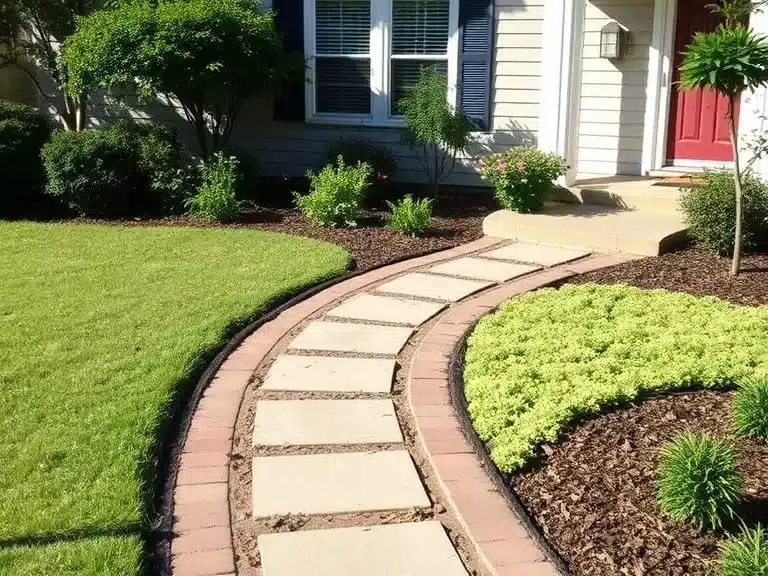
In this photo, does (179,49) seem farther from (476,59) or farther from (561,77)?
(561,77)

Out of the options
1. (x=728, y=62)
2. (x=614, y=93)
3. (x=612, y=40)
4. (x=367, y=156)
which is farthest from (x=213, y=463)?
(x=614, y=93)

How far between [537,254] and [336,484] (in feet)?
14.0

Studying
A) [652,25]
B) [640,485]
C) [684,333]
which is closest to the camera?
[640,485]

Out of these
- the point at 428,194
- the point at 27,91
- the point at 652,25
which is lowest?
the point at 428,194

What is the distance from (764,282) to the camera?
20.1 ft

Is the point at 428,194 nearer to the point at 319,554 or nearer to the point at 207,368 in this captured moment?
the point at 207,368

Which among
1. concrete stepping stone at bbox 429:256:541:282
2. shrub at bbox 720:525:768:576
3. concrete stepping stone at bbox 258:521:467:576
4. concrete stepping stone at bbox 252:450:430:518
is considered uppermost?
concrete stepping stone at bbox 429:256:541:282

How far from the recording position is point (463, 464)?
3494 mm

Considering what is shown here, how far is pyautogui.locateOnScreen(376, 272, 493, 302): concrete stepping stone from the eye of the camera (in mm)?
5949

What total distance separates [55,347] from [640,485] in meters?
3.18

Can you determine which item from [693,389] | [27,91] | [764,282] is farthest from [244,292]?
[27,91]

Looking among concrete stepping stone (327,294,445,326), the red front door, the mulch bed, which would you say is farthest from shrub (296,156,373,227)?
the mulch bed

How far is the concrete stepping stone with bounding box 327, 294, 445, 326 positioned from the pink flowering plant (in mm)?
2763

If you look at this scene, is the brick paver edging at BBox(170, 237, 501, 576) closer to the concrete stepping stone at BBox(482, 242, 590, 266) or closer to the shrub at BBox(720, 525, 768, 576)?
the shrub at BBox(720, 525, 768, 576)
